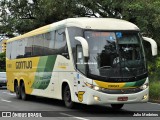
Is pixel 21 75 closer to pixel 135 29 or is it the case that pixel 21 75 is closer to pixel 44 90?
pixel 44 90

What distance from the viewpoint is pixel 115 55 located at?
46.1ft

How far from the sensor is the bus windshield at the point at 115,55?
544 inches

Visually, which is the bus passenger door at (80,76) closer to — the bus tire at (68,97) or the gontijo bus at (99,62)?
the gontijo bus at (99,62)

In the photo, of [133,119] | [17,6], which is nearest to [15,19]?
[17,6]

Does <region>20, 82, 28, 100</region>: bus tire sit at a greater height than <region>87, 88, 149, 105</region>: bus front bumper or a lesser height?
lesser

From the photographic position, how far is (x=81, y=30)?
1445cm

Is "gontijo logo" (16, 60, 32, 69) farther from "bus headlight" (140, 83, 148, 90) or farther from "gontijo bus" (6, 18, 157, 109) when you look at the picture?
"bus headlight" (140, 83, 148, 90)

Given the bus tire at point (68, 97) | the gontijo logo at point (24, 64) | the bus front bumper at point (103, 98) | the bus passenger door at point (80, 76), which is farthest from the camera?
the gontijo logo at point (24, 64)

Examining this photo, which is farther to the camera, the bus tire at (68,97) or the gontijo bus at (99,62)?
the bus tire at (68,97)

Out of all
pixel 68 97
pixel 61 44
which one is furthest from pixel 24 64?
pixel 68 97

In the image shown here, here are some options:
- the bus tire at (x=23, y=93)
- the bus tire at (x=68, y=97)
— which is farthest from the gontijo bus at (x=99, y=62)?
the bus tire at (x=23, y=93)

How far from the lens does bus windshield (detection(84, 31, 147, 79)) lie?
13828 mm

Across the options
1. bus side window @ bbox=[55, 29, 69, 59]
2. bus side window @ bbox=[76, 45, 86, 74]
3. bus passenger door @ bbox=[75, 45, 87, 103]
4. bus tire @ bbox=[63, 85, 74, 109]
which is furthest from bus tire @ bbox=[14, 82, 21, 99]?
bus side window @ bbox=[76, 45, 86, 74]

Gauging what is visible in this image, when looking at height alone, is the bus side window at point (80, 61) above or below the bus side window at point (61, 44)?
below
